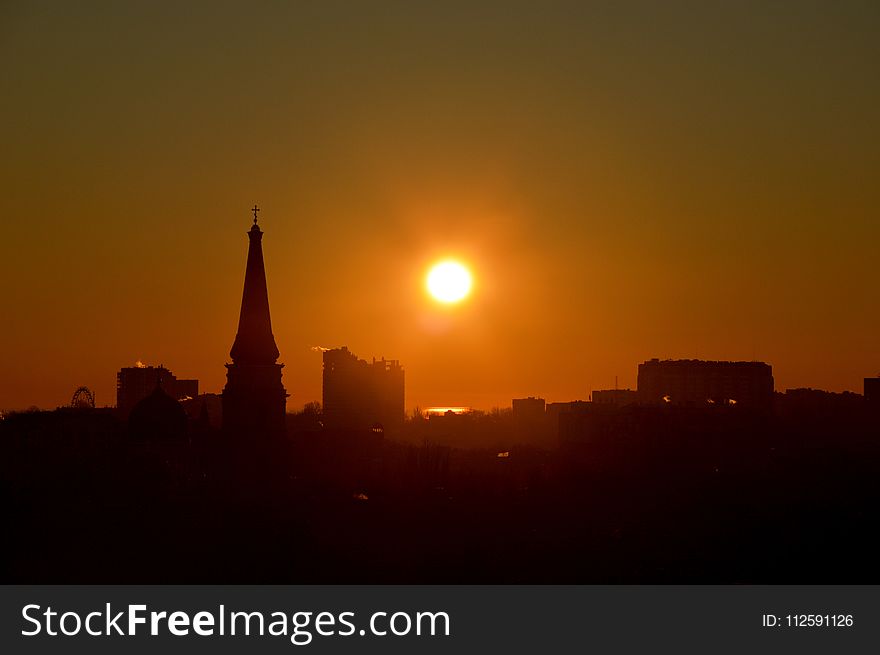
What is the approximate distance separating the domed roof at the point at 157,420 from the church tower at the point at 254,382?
14.2 feet

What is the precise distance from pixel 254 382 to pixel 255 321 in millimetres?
3873

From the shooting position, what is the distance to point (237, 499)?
2874 inches

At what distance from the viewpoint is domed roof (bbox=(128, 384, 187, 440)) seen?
8756cm

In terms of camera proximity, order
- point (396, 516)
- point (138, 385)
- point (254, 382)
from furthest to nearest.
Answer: point (138, 385) < point (254, 382) < point (396, 516)

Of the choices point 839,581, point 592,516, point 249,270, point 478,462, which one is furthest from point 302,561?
point 478,462

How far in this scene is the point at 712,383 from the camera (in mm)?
184625

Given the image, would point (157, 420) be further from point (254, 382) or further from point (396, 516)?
point (396, 516)

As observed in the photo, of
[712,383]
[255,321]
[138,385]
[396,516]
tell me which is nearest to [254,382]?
[255,321]

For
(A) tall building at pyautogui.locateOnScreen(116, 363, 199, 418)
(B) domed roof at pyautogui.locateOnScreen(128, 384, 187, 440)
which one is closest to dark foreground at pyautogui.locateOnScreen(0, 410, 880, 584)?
(B) domed roof at pyautogui.locateOnScreen(128, 384, 187, 440)

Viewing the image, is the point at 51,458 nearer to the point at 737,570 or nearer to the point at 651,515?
the point at 651,515

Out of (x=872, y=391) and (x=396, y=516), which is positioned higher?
(x=872, y=391)

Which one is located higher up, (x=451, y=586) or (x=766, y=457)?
(x=766, y=457)

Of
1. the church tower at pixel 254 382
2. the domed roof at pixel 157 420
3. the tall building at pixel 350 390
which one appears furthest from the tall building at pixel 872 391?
the domed roof at pixel 157 420

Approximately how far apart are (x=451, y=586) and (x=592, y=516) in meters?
26.4
